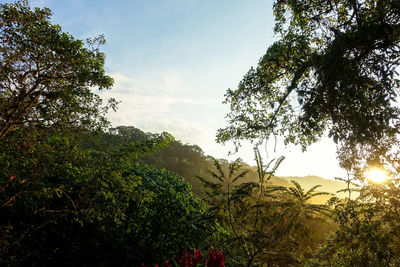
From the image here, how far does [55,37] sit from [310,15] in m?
7.89

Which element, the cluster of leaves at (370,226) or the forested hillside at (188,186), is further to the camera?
the cluster of leaves at (370,226)

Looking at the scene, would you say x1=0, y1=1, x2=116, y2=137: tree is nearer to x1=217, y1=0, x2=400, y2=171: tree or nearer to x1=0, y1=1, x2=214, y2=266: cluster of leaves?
x1=0, y1=1, x2=214, y2=266: cluster of leaves

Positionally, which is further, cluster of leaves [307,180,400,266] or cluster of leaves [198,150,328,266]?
cluster of leaves [307,180,400,266]

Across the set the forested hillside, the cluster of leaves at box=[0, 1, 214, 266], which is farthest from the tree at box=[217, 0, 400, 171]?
the cluster of leaves at box=[0, 1, 214, 266]

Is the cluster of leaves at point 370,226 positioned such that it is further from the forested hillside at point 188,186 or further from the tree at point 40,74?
the tree at point 40,74

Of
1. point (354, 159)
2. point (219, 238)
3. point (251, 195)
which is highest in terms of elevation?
point (354, 159)

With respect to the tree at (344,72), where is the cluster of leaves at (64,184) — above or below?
below

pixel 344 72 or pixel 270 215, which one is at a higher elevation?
pixel 344 72

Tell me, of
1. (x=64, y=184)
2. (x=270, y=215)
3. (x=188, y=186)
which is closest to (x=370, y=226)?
(x=270, y=215)

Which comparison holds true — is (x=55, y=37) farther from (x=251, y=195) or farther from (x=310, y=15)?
(x=310, y=15)

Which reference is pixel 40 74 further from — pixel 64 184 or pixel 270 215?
pixel 270 215

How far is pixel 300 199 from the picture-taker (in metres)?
3.46

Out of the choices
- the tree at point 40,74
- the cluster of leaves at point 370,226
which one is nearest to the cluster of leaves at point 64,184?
the tree at point 40,74

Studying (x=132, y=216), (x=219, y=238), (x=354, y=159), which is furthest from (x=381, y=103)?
(x=132, y=216)
